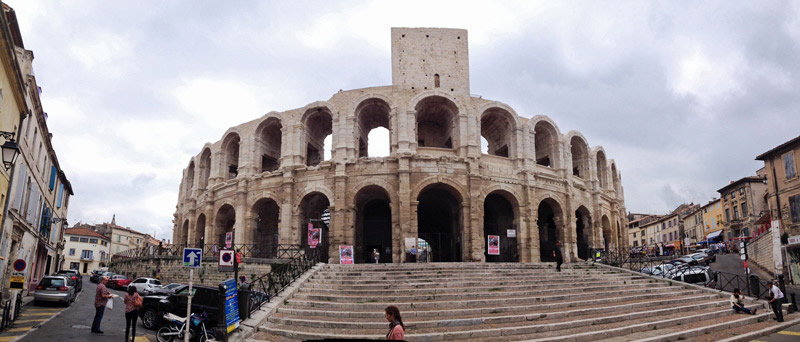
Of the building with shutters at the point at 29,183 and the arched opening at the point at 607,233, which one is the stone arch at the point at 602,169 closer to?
the arched opening at the point at 607,233

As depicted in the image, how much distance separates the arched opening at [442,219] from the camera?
89.1 feet

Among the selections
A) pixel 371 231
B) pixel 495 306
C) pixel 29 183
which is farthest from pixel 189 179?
pixel 495 306

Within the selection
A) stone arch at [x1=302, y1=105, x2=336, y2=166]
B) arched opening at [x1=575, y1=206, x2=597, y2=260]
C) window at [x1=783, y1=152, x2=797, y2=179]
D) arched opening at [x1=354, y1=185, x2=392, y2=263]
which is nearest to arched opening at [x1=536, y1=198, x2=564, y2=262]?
arched opening at [x1=575, y1=206, x2=597, y2=260]

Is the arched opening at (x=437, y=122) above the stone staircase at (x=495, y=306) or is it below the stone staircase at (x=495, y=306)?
above

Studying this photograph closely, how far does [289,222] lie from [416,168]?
7.72 metres

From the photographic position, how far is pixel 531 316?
39.3ft

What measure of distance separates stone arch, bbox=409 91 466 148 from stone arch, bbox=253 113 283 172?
8.84 m

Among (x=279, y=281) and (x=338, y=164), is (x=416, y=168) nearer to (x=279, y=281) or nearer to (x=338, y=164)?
(x=338, y=164)

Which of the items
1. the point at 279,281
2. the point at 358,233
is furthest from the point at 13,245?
the point at 358,233

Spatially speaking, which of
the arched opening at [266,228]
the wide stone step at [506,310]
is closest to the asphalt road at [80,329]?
the wide stone step at [506,310]

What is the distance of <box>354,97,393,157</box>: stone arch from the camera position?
2722 centimetres

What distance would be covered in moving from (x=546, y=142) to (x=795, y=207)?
1422 cm

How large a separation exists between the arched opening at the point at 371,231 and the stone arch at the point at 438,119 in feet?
16.2

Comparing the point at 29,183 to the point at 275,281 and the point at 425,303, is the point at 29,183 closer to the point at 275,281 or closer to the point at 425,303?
the point at 275,281
